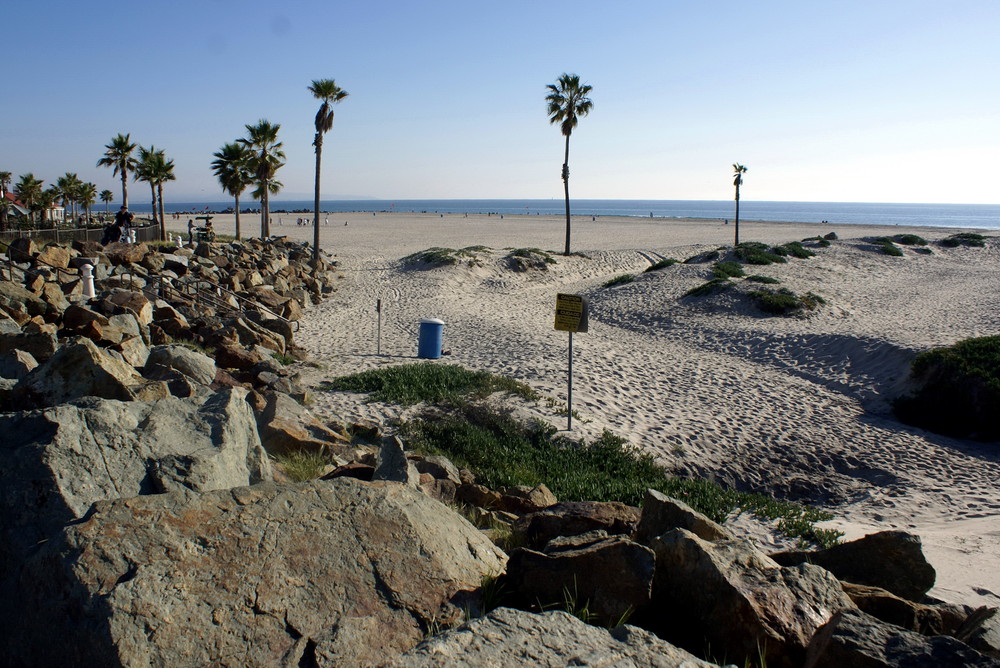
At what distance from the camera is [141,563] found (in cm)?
322

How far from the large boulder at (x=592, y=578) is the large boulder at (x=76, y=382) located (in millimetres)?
4164

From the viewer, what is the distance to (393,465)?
240 inches

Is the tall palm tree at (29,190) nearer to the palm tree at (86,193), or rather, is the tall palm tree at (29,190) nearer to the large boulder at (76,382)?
the palm tree at (86,193)

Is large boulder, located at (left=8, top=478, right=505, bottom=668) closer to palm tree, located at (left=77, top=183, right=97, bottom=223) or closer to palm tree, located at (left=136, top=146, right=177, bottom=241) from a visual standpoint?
palm tree, located at (left=136, top=146, right=177, bottom=241)

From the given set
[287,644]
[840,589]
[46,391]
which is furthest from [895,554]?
[46,391]

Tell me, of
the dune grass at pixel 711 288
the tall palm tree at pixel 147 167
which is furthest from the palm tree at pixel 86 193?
the dune grass at pixel 711 288

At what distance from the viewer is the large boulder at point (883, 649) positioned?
3053 mm

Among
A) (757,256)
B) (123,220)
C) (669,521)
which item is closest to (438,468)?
(669,521)

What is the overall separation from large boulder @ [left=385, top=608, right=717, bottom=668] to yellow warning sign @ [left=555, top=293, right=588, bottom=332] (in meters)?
7.56

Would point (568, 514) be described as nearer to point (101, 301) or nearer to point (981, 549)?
point (981, 549)

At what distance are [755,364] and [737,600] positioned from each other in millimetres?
14369

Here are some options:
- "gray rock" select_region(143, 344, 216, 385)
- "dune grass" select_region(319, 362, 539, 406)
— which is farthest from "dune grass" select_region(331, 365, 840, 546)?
"gray rock" select_region(143, 344, 216, 385)

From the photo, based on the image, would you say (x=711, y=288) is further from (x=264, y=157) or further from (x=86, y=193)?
(x=86, y=193)

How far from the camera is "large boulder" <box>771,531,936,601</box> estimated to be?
4914 millimetres
